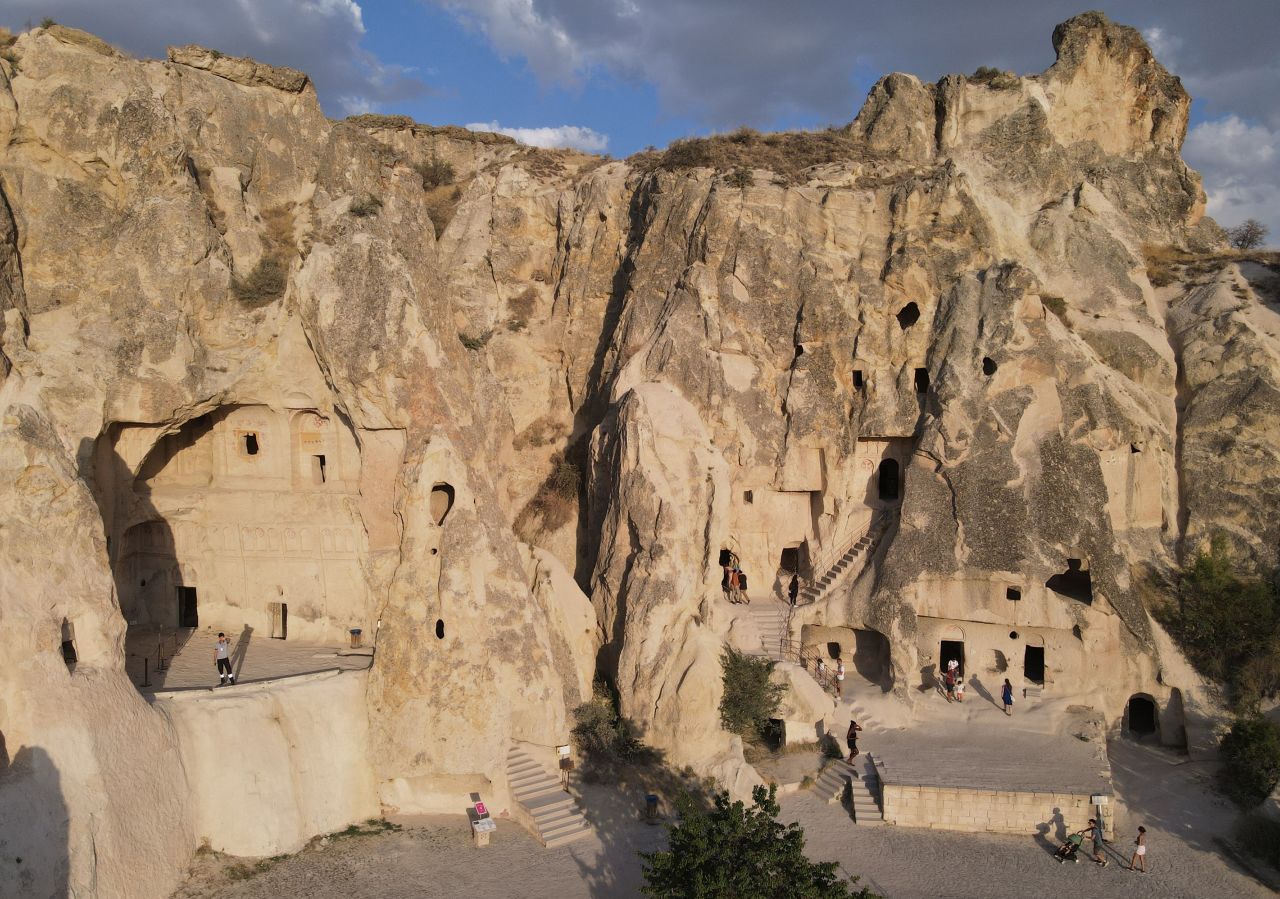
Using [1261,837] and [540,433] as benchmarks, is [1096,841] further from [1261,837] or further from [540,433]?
[540,433]

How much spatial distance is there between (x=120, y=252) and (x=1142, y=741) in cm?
2333

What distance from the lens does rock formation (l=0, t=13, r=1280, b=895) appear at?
15188 millimetres

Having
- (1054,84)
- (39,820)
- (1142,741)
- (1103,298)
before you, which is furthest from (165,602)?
(1054,84)

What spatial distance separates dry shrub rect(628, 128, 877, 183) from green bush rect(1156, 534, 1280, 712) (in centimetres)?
1374

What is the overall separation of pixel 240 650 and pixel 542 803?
22.9ft

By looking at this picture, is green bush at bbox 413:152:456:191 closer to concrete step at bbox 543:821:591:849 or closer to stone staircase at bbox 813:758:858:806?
concrete step at bbox 543:821:591:849

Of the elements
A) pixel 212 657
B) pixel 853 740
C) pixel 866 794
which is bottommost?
pixel 866 794

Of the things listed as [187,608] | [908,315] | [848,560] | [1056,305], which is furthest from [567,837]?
[1056,305]

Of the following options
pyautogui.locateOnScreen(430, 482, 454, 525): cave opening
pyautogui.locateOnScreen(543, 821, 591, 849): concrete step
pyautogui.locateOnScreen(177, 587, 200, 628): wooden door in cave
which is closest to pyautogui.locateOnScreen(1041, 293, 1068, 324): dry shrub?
pyautogui.locateOnScreen(430, 482, 454, 525): cave opening

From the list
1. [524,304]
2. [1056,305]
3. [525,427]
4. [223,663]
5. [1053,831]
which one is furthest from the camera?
[524,304]

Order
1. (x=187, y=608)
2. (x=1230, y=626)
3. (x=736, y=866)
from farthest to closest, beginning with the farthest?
(x=187, y=608) → (x=1230, y=626) → (x=736, y=866)

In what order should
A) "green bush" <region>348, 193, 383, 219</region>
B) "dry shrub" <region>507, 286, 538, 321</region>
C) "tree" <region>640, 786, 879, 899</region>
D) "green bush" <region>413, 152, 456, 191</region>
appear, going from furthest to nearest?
"green bush" <region>413, 152, 456, 191</region> < "dry shrub" <region>507, 286, 538, 321</region> < "green bush" <region>348, 193, 383, 219</region> < "tree" <region>640, 786, 879, 899</region>

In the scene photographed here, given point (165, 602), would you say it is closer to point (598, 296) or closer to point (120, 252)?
point (120, 252)

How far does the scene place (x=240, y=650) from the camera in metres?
18.3
